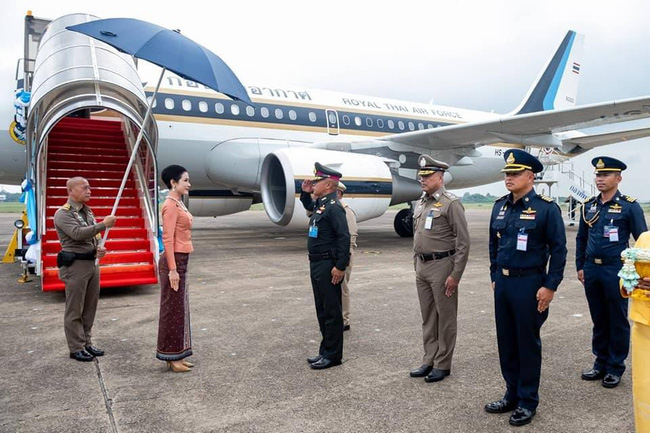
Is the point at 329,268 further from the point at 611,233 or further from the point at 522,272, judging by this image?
the point at 611,233

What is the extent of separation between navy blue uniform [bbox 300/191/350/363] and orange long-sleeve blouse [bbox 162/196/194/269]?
996 millimetres

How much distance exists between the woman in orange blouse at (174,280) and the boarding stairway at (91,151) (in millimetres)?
2624

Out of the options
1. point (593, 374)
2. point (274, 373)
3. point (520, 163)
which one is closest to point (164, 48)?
point (274, 373)

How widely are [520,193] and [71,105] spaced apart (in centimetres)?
583

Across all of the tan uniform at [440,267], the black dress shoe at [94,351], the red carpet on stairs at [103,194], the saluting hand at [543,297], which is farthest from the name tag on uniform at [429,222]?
the red carpet on stairs at [103,194]

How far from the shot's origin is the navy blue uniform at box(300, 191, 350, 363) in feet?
13.0

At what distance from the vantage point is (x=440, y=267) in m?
3.74

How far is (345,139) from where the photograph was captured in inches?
488

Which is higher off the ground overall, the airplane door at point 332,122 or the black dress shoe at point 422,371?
the airplane door at point 332,122

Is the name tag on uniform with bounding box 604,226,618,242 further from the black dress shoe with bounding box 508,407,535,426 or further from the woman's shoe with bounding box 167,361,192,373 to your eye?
the woman's shoe with bounding box 167,361,192,373

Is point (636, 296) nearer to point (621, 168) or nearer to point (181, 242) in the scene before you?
point (621, 168)

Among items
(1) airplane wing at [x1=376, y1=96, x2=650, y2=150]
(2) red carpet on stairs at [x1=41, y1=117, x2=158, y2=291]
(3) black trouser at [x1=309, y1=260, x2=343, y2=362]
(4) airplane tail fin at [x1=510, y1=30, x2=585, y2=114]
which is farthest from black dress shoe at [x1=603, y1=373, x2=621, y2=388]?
(4) airplane tail fin at [x1=510, y1=30, x2=585, y2=114]

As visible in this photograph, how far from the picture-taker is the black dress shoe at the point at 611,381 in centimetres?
348

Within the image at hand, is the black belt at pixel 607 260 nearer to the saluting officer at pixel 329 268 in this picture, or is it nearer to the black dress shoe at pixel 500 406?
the black dress shoe at pixel 500 406
